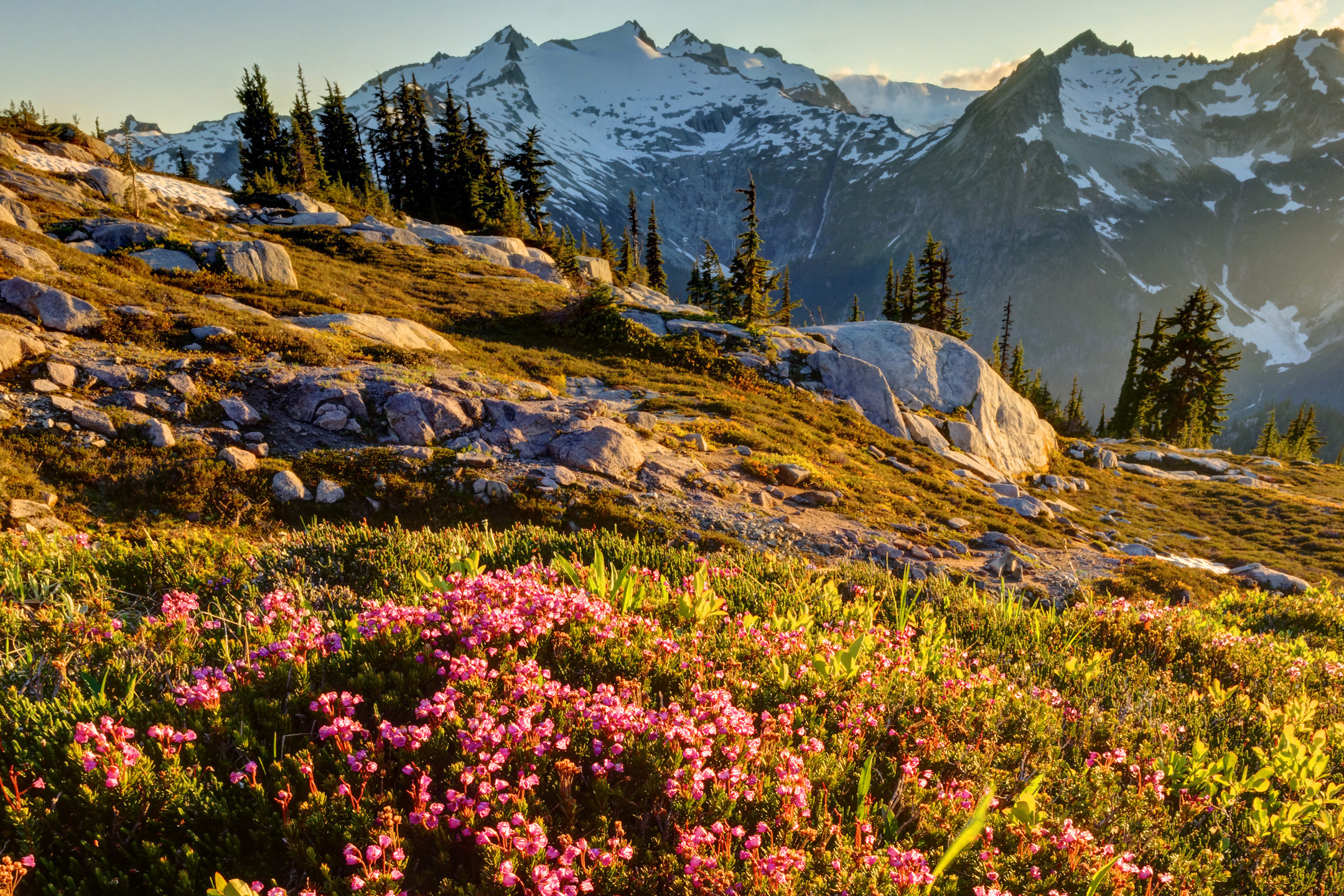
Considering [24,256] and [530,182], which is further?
[530,182]

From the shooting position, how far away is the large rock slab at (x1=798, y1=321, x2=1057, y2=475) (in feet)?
93.4

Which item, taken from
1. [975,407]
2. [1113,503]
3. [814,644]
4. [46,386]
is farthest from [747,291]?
[814,644]

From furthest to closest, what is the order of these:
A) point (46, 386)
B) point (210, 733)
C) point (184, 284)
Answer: point (184, 284) < point (46, 386) < point (210, 733)

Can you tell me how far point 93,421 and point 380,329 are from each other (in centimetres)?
911

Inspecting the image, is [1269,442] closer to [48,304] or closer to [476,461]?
[476,461]

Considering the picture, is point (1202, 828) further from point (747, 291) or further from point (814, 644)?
point (747, 291)

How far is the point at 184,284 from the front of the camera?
18703 millimetres

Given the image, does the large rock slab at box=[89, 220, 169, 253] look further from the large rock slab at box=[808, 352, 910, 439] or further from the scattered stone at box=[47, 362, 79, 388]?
the large rock slab at box=[808, 352, 910, 439]

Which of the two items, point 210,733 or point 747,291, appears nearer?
point 210,733

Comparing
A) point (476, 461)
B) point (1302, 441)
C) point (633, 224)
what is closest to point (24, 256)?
point (476, 461)

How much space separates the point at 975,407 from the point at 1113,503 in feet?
23.2

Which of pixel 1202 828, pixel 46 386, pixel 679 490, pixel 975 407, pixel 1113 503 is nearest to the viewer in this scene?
pixel 1202 828

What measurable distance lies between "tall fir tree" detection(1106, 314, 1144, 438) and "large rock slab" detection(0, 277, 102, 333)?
77.3 metres

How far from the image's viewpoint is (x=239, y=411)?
37.4ft
